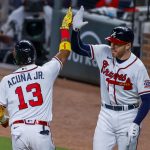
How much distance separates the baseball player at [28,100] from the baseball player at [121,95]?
63cm

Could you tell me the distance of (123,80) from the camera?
7047mm

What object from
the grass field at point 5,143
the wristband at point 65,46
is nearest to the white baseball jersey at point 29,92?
the wristband at point 65,46

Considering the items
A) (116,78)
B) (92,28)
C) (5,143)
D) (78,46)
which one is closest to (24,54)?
(78,46)

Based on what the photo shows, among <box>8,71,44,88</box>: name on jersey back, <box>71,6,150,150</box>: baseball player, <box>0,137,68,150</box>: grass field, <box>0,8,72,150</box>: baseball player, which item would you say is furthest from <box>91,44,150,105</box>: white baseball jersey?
<box>0,137,68,150</box>: grass field

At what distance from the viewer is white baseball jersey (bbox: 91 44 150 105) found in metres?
7.00

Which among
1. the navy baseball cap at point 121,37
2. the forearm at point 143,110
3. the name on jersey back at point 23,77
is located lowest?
the forearm at point 143,110

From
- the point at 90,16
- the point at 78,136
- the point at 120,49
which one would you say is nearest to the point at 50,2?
the point at 90,16

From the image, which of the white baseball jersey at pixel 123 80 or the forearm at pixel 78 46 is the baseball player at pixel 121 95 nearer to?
the white baseball jersey at pixel 123 80

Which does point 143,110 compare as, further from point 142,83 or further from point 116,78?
point 116,78

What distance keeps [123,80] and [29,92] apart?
3.19 feet

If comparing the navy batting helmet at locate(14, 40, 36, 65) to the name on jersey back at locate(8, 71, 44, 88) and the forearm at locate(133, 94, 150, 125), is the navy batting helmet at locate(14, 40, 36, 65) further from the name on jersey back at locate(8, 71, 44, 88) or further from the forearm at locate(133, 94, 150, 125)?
the forearm at locate(133, 94, 150, 125)

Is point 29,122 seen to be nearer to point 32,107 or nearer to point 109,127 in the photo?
point 32,107

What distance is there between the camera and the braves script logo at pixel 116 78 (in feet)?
23.1

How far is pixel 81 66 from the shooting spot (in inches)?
529
